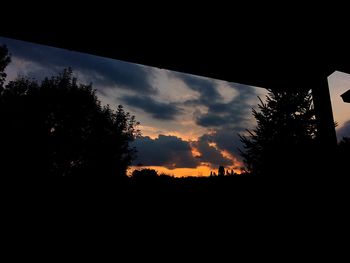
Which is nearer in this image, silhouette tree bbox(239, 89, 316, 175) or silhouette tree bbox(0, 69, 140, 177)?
silhouette tree bbox(239, 89, 316, 175)

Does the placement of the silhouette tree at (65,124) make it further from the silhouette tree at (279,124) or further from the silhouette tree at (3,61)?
the silhouette tree at (279,124)

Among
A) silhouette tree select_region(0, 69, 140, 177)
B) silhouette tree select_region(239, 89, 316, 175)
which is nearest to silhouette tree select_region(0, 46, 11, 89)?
silhouette tree select_region(0, 69, 140, 177)

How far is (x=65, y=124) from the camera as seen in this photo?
2952 cm

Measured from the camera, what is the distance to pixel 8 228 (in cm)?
162

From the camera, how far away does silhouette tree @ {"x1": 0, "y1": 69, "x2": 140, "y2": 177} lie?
1006 inches

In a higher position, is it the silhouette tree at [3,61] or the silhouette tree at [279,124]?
the silhouette tree at [3,61]

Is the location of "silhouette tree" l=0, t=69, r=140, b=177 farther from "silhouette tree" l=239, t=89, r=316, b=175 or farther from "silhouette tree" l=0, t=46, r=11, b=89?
"silhouette tree" l=239, t=89, r=316, b=175

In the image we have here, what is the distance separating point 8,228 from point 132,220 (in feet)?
2.91

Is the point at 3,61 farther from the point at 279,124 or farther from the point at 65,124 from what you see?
the point at 279,124

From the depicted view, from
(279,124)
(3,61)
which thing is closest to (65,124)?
(3,61)

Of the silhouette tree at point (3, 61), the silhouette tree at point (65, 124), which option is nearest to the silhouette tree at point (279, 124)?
the silhouette tree at point (65, 124)

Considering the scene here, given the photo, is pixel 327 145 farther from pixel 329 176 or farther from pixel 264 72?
pixel 264 72

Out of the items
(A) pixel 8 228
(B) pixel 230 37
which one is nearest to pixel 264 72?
→ (B) pixel 230 37

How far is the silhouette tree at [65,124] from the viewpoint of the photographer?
25562 mm
